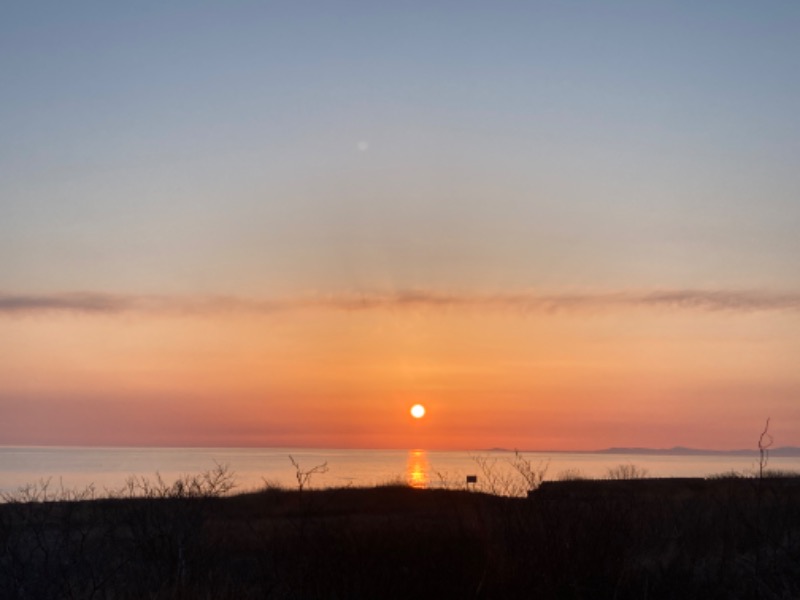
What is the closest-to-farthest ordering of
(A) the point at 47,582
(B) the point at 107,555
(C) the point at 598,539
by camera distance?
(A) the point at 47,582 < (C) the point at 598,539 < (B) the point at 107,555

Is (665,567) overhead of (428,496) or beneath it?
beneath

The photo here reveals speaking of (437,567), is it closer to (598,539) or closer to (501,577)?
(501,577)

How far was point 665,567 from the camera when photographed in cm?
1609

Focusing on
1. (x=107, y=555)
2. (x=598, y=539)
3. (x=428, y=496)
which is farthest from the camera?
(x=428, y=496)

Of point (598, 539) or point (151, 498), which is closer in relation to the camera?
point (598, 539)

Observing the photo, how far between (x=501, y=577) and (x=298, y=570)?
119 inches

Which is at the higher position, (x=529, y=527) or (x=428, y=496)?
(x=428, y=496)

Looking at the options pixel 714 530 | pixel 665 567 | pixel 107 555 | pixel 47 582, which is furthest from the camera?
pixel 714 530

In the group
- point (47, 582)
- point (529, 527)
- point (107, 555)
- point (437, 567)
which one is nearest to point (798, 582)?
point (529, 527)

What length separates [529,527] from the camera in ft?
49.0

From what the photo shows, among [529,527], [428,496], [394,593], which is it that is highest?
A: [428,496]

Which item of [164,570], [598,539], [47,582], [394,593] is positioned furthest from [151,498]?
[598,539]

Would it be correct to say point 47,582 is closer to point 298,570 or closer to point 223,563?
point 298,570

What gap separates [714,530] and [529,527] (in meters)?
6.69
